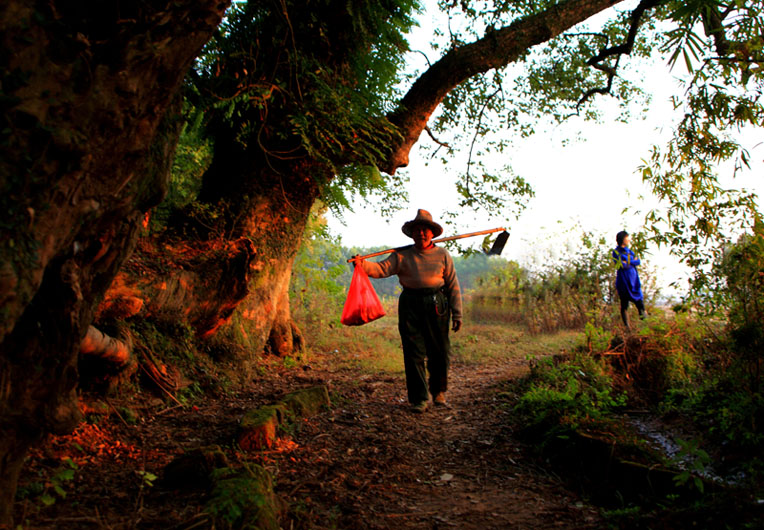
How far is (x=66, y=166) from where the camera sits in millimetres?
1899

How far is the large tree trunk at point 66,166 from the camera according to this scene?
5.75ft

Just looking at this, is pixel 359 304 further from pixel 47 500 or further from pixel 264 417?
pixel 47 500

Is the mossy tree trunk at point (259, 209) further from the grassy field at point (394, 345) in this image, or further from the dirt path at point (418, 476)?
the grassy field at point (394, 345)

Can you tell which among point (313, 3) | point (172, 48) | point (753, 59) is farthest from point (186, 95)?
point (753, 59)

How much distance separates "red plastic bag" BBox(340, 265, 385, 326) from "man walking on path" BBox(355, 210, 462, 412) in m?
0.21

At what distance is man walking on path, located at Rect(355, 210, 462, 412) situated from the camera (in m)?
6.14

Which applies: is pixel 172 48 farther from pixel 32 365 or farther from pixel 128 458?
pixel 128 458

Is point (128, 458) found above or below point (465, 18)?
below

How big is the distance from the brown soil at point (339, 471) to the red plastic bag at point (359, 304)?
1.05 m

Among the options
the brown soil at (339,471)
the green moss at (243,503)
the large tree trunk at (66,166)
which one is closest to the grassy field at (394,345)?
the brown soil at (339,471)

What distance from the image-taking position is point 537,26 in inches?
285

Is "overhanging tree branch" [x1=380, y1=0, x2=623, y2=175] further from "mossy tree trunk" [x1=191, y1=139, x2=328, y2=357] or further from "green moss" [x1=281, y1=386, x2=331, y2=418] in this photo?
"green moss" [x1=281, y1=386, x2=331, y2=418]

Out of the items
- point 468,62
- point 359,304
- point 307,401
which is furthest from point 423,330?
point 468,62

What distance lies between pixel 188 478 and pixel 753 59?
14.7 feet
